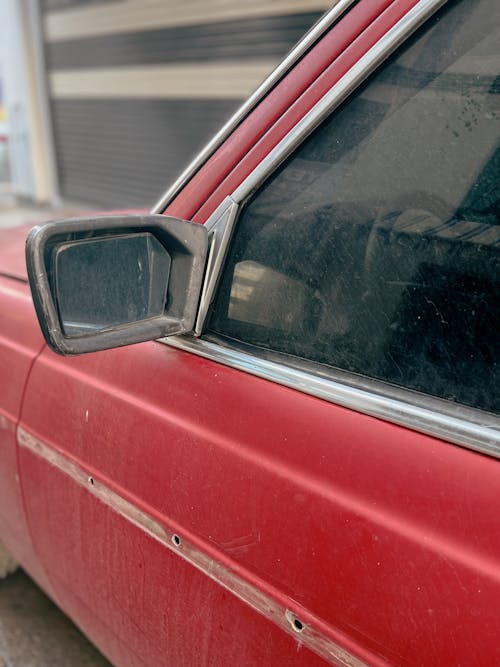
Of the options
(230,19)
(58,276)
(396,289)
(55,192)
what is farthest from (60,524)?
(55,192)

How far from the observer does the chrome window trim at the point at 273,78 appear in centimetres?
118

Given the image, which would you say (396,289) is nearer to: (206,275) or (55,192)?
(206,275)

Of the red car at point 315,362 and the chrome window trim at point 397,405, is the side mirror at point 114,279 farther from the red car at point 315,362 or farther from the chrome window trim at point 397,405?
the chrome window trim at point 397,405

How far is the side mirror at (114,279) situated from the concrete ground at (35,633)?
1389 millimetres

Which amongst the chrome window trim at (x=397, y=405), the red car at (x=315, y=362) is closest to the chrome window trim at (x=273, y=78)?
the red car at (x=315, y=362)

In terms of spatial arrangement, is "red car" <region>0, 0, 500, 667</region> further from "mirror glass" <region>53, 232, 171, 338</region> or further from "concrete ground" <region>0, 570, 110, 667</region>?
"concrete ground" <region>0, 570, 110, 667</region>

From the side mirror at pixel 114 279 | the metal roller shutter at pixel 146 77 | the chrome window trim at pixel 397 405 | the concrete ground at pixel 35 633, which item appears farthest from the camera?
the metal roller shutter at pixel 146 77

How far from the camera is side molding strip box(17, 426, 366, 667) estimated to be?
103 centimetres

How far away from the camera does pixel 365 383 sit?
3.57 ft

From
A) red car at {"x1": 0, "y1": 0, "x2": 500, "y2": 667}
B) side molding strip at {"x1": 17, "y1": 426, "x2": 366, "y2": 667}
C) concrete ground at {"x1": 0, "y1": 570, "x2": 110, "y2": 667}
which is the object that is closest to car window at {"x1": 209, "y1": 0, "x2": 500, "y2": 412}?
red car at {"x1": 0, "y1": 0, "x2": 500, "y2": 667}

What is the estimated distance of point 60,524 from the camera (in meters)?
1.59

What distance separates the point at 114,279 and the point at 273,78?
457 millimetres

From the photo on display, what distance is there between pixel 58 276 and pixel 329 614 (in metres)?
0.69

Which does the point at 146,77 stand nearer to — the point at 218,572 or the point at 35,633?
the point at 35,633
